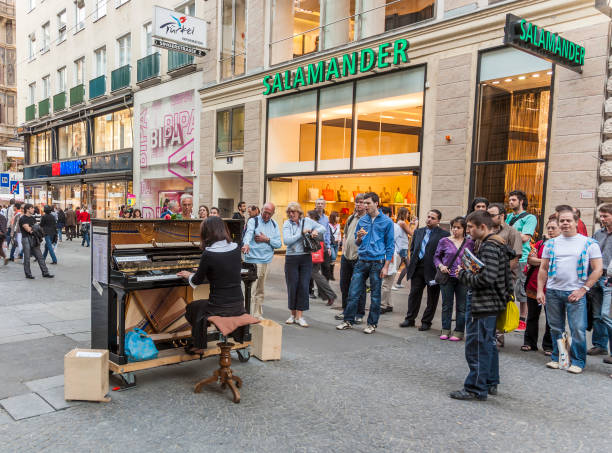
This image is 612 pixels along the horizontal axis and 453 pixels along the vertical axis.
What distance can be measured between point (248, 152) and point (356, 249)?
1025 cm

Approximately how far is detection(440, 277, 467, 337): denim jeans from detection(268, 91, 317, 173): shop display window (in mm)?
9018

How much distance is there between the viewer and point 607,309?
20.2 ft

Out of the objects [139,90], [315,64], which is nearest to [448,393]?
[315,64]

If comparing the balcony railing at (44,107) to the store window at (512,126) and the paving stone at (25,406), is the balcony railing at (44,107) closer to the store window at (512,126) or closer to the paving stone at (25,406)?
the store window at (512,126)

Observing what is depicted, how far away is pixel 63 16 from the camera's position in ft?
99.9

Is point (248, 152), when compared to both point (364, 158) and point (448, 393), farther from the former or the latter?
point (448, 393)

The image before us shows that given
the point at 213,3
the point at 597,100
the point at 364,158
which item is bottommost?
the point at 364,158

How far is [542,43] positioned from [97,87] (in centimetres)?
2427

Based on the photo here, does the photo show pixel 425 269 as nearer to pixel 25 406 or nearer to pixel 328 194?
pixel 25 406

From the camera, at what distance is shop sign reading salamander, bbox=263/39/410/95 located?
41.2ft

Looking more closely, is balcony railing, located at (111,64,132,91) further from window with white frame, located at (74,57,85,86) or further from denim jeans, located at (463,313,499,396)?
denim jeans, located at (463,313,499,396)

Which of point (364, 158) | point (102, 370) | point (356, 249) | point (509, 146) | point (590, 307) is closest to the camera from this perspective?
point (102, 370)

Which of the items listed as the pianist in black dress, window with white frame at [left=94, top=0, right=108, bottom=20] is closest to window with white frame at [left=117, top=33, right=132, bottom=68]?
window with white frame at [left=94, top=0, right=108, bottom=20]

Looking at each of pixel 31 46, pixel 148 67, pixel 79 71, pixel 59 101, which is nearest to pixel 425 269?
pixel 148 67
